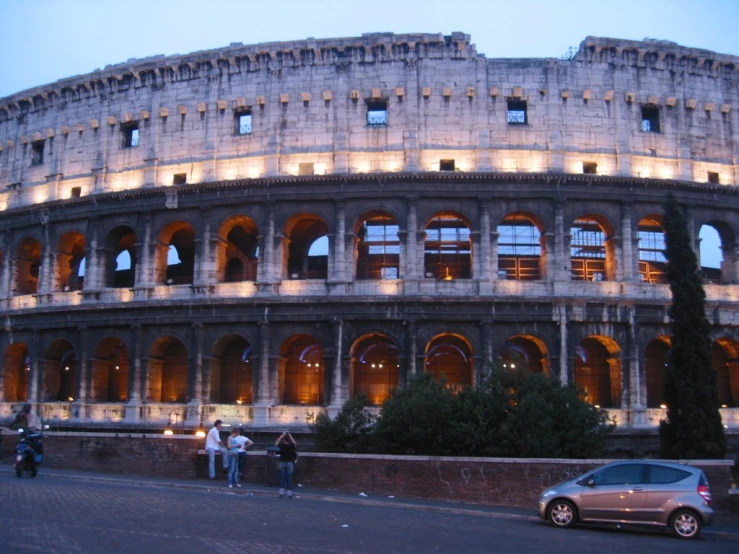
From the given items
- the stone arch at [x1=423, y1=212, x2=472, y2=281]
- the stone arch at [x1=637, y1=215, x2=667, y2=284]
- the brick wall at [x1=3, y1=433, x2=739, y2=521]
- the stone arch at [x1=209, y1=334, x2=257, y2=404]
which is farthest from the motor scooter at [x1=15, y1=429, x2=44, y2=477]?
the stone arch at [x1=637, y1=215, x2=667, y2=284]

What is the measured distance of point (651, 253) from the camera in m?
35.1

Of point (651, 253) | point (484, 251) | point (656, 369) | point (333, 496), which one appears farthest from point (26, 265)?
point (656, 369)

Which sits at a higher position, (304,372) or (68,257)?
(68,257)

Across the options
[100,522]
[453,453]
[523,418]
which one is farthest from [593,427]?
[100,522]

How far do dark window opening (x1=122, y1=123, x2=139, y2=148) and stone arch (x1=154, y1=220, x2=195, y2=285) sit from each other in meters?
4.37

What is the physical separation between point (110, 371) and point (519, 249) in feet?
61.7

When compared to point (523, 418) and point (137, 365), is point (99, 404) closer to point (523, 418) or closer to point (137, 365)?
point (137, 365)

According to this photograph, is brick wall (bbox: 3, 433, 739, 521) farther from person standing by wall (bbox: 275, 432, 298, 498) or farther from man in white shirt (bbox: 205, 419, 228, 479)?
person standing by wall (bbox: 275, 432, 298, 498)

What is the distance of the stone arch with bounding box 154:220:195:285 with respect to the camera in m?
34.4

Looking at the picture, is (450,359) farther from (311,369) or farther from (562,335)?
(311,369)

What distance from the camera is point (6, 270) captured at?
37.6 m

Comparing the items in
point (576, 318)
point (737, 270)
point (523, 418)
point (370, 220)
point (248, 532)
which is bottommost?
point (248, 532)

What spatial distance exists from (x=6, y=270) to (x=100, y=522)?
28031 mm

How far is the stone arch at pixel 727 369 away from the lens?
31.9 meters
